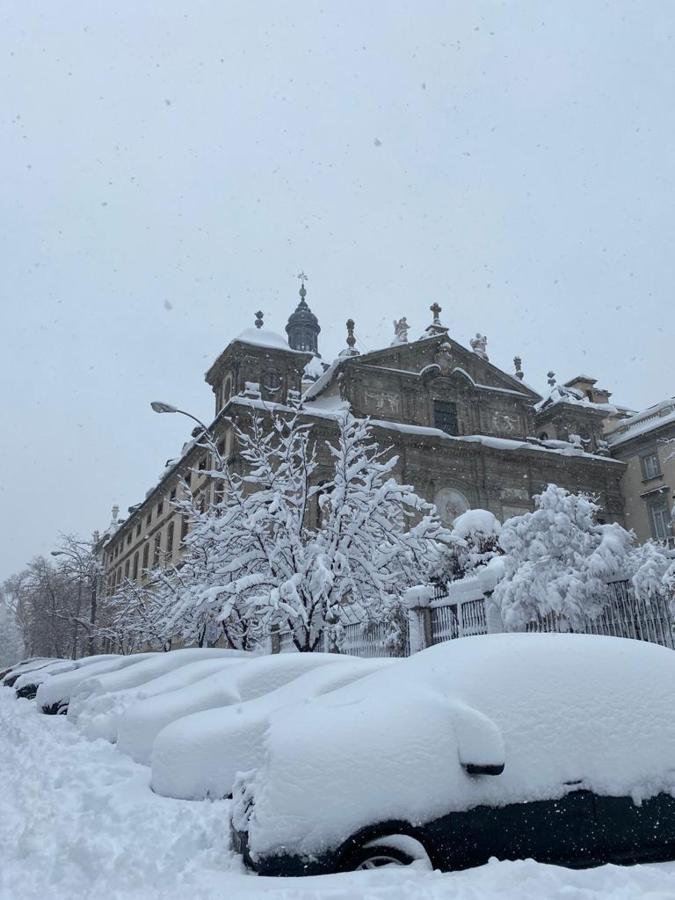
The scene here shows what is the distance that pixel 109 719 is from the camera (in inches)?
402

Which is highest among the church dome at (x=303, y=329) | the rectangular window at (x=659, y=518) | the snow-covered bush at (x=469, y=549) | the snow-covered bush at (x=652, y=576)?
the church dome at (x=303, y=329)

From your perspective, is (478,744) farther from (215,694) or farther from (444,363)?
(444,363)

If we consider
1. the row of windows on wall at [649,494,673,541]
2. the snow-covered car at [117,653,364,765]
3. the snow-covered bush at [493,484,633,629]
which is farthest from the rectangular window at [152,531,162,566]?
the snow-covered car at [117,653,364,765]

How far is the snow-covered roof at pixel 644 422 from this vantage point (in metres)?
37.2

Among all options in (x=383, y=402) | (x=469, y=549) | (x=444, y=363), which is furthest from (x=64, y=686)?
(x=444, y=363)

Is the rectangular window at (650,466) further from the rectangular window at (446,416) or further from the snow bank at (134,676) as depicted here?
the snow bank at (134,676)

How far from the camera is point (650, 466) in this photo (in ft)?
123

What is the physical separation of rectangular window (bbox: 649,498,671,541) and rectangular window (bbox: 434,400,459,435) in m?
11.3

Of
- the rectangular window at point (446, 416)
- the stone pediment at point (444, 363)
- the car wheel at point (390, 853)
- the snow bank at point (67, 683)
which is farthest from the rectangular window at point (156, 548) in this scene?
the car wheel at point (390, 853)

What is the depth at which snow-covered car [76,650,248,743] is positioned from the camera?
983 centimetres

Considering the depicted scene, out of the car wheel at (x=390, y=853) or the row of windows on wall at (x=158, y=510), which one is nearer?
the car wheel at (x=390, y=853)

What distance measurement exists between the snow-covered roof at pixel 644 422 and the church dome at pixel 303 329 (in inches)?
1496

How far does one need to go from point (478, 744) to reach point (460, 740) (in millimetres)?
112

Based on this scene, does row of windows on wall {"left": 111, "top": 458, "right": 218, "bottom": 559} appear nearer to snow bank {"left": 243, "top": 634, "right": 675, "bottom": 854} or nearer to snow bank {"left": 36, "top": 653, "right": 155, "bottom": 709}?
snow bank {"left": 36, "top": 653, "right": 155, "bottom": 709}
